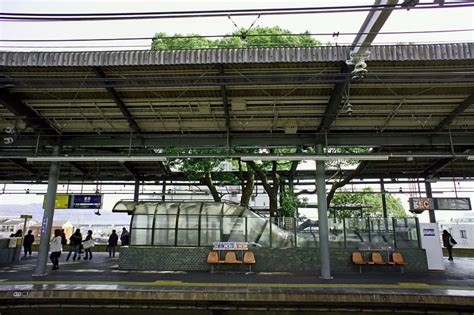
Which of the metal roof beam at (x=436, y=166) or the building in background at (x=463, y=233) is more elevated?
the metal roof beam at (x=436, y=166)

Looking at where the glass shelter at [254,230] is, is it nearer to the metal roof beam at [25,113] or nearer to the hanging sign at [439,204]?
the hanging sign at [439,204]

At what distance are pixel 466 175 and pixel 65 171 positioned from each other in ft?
74.6

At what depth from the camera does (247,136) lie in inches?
445

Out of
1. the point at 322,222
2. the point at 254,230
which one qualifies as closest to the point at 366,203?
the point at 254,230

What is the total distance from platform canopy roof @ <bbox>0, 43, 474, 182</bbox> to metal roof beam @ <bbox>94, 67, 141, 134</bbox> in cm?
3

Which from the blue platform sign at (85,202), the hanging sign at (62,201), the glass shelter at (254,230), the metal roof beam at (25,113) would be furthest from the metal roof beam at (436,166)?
the hanging sign at (62,201)

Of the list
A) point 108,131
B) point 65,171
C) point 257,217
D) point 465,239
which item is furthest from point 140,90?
point 465,239

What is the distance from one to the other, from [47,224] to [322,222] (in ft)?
30.5

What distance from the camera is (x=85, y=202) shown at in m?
18.4

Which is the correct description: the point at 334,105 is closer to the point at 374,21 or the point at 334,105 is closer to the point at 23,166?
the point at 374,21

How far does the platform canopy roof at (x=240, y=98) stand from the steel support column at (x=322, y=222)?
99 centimetres

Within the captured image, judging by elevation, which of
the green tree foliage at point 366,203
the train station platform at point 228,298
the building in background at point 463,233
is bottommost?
the train station platform at point 228,298

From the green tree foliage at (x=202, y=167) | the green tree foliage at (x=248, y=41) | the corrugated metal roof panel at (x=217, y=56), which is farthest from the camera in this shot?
the green tree foliage at (x=202, y=167)

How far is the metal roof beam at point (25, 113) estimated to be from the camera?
350 inches
